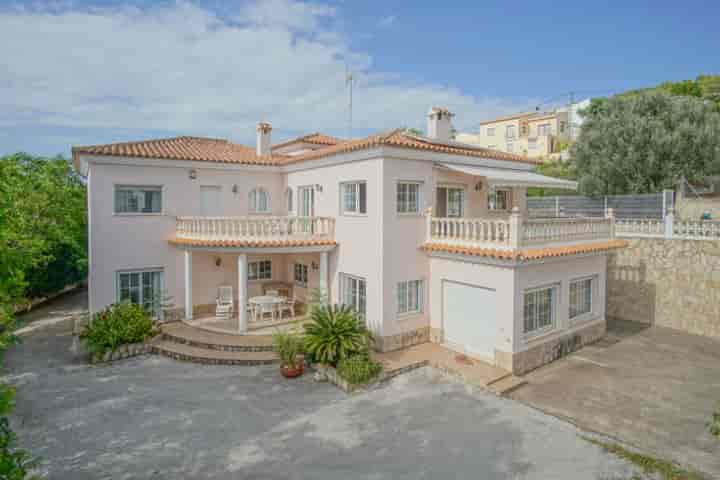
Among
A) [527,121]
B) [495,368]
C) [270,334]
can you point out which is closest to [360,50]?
[270,334]

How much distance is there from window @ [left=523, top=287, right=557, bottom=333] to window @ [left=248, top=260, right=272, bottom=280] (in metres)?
15.7

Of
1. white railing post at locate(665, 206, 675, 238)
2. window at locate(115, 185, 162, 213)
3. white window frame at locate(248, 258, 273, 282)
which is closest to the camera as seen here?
window at locate(115, 185, 162, 213)

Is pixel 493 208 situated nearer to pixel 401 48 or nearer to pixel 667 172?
pixel 401 48

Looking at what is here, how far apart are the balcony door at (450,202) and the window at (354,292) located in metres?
5.28

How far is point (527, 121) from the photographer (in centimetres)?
9094

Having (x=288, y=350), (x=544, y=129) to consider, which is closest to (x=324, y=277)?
(x=288, y=350)

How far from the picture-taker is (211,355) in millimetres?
19438

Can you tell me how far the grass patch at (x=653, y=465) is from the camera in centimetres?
1080

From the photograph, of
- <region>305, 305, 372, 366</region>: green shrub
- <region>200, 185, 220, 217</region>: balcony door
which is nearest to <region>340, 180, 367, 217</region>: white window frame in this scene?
<region>305, 305, 372, 366</region>: green shrub

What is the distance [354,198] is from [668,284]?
1929 centimetres

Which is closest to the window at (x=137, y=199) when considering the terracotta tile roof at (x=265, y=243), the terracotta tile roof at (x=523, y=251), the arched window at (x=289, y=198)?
the terracotta tile roof at (x=265, y=243)

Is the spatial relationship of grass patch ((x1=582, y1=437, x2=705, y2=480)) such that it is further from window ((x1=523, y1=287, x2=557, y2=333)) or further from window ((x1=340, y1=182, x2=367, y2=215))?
window ((x1=340, y1=182, x2=367, y2=215))

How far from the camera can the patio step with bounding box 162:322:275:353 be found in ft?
65.2

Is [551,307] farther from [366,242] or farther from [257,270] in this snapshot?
[257,270]
